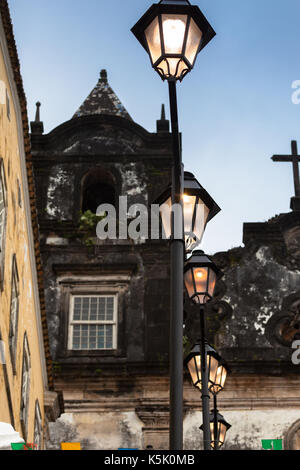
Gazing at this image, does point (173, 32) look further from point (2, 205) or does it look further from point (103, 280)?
point (103, 280)

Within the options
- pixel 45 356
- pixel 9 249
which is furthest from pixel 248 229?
pixel 9 249

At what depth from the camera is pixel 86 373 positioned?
19.4 m

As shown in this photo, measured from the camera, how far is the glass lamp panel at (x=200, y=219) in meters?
8.80

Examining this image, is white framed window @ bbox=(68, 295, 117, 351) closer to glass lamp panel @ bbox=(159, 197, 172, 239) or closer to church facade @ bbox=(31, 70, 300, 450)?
church facade @ bbox=(31, 70, 300, 450)

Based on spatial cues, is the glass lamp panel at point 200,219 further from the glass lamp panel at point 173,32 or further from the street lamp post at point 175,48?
the glass lamp panel at point 173,32

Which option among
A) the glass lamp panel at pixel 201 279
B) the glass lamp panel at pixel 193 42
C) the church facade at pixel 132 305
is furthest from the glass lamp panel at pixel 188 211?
the church facade at pixel 132 305

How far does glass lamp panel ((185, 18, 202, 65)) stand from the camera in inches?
301

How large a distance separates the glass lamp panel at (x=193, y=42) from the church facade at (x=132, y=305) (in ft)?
40.1

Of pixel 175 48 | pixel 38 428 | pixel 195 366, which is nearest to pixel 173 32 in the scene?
pixel 175 48

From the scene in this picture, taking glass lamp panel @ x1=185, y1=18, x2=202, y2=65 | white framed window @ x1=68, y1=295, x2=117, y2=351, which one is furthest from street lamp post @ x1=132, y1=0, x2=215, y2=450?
white framed window @ x1=68, y1=295, x2=117, y2=351

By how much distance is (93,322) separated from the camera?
20234 mm

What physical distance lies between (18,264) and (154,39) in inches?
206

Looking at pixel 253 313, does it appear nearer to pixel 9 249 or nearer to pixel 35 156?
pixel 35 156

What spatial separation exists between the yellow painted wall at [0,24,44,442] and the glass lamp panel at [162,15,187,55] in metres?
3.18
